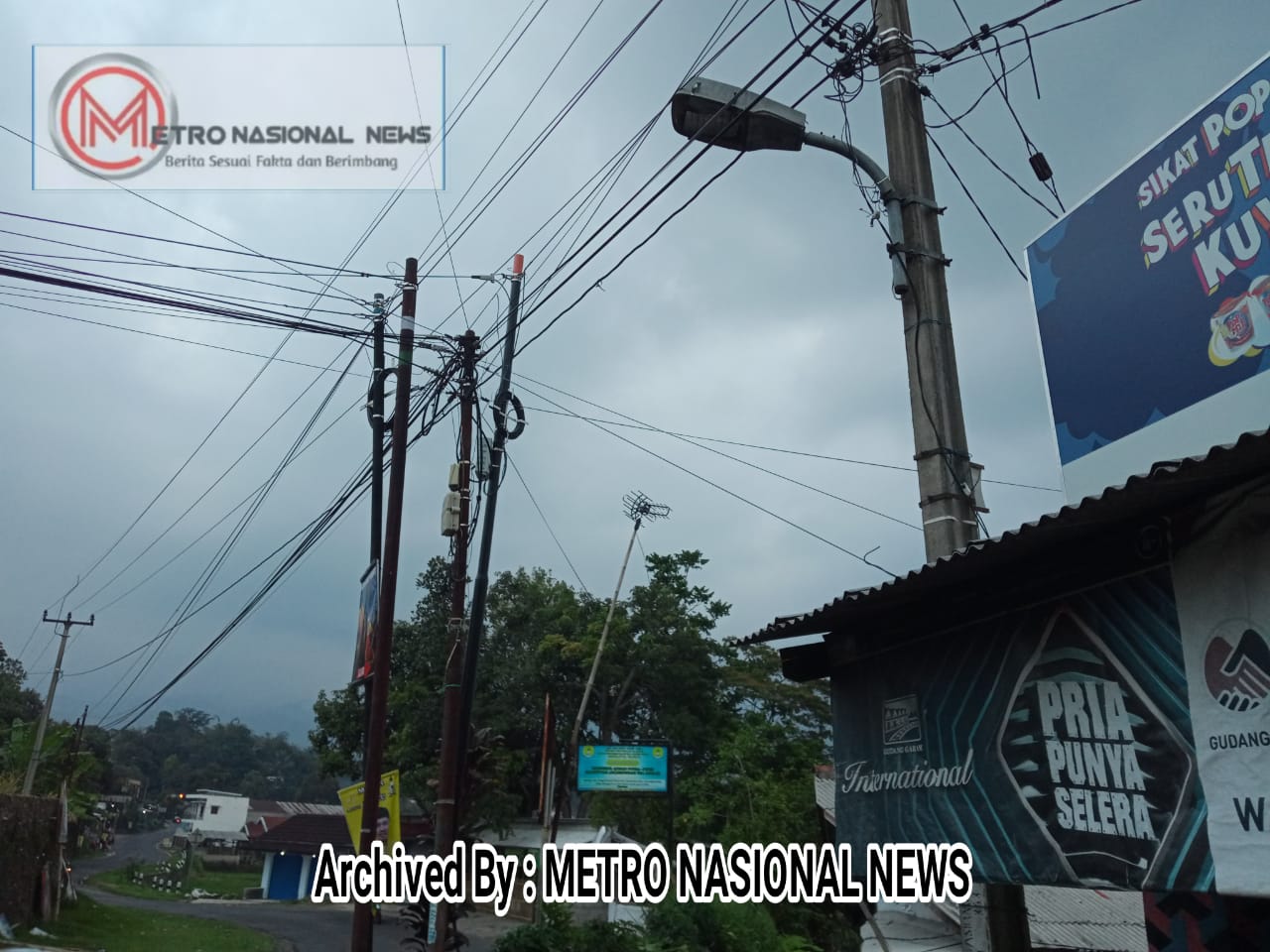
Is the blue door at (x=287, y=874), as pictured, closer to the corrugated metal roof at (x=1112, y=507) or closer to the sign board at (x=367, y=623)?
the sign board at (x=367, y=623)

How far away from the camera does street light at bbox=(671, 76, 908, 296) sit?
8555mm

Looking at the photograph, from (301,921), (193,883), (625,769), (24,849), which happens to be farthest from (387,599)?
(193,883)

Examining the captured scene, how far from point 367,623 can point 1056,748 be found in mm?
11476

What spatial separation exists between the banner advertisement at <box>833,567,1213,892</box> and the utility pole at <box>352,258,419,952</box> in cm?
817

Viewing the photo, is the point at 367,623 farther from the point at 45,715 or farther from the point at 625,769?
the point at 45,715

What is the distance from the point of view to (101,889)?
44250 millimetres

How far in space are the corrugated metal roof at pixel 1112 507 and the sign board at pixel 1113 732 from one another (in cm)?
23

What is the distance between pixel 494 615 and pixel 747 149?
36124 millimetres

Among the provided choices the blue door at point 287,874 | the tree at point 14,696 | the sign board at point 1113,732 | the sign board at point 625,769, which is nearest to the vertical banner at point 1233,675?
the sign board at point 1113,732

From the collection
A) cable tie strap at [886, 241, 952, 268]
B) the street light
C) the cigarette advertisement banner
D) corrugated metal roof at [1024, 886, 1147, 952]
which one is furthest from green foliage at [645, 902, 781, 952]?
the street light

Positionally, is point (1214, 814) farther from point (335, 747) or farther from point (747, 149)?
point (335, 747)

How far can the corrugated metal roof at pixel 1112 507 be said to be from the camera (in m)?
4.45

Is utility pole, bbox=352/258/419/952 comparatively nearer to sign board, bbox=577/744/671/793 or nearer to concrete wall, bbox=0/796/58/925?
sign board, bbox=577/744/671/793

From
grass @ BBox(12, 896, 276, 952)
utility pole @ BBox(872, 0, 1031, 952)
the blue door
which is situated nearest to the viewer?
utility pole @ BBox(872, 0, 1031, 952)
